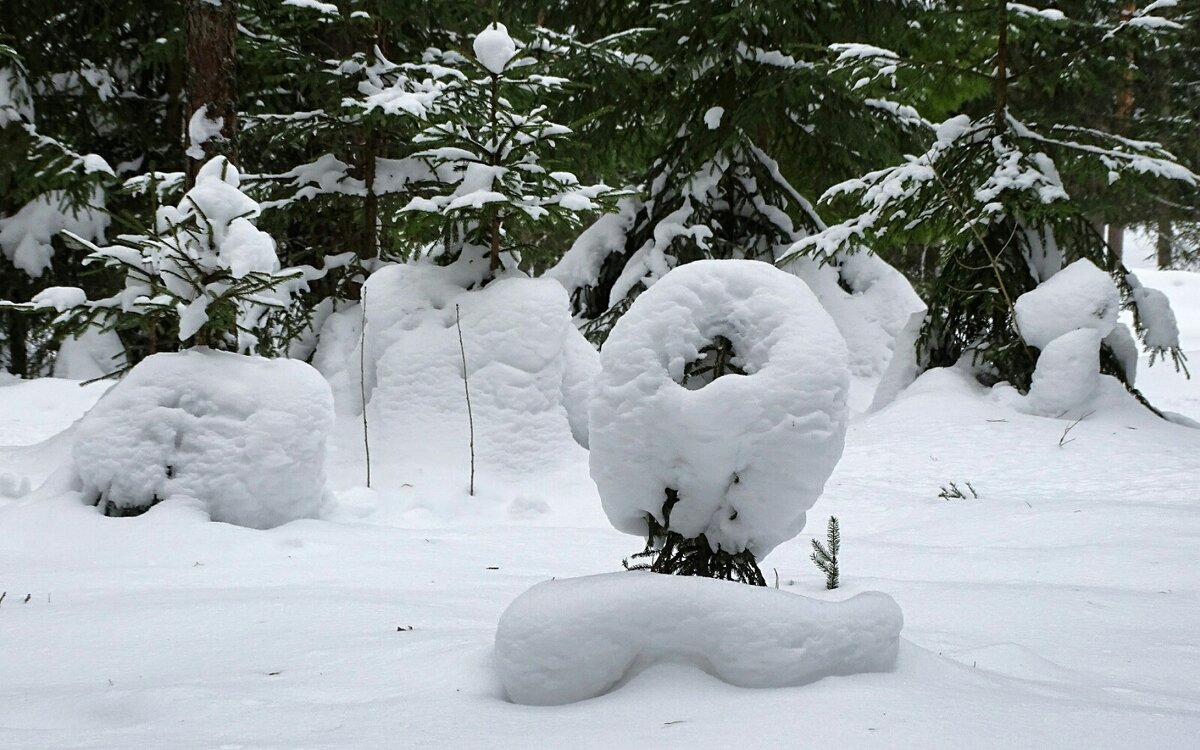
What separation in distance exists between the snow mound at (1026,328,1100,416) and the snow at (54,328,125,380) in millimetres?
10426

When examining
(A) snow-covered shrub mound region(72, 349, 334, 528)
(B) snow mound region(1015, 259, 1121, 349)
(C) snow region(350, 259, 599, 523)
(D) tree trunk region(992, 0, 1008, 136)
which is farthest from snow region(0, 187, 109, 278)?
(B) snow mound region(1015, 259, 1121, 349)

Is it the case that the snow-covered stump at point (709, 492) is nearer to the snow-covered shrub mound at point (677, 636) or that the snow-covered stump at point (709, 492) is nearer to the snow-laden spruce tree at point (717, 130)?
the snow-covered shrub mound at point (677, 636)

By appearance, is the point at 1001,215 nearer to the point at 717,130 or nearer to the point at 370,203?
the point at 717,130

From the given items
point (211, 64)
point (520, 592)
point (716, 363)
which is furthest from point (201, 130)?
point (716, 363)

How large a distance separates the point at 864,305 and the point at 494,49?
584cm

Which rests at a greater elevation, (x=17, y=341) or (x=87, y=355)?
(x=17, y=341)

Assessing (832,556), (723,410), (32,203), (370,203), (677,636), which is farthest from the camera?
(32,203)

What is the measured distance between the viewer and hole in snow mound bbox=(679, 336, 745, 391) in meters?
2.29

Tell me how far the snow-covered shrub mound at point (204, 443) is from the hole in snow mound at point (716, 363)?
2.80 meters

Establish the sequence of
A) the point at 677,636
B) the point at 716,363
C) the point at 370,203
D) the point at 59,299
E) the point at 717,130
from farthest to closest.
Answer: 1. the point at 717,130
2. the point at 370,203
3. the point at 59,299
4. the point at 716,363
5. the point at 677,636

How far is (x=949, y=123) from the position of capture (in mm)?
7461

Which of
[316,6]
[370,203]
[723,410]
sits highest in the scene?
[316,6]

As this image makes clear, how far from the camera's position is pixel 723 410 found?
6.95ft

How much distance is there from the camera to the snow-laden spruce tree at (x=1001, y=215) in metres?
6.86
